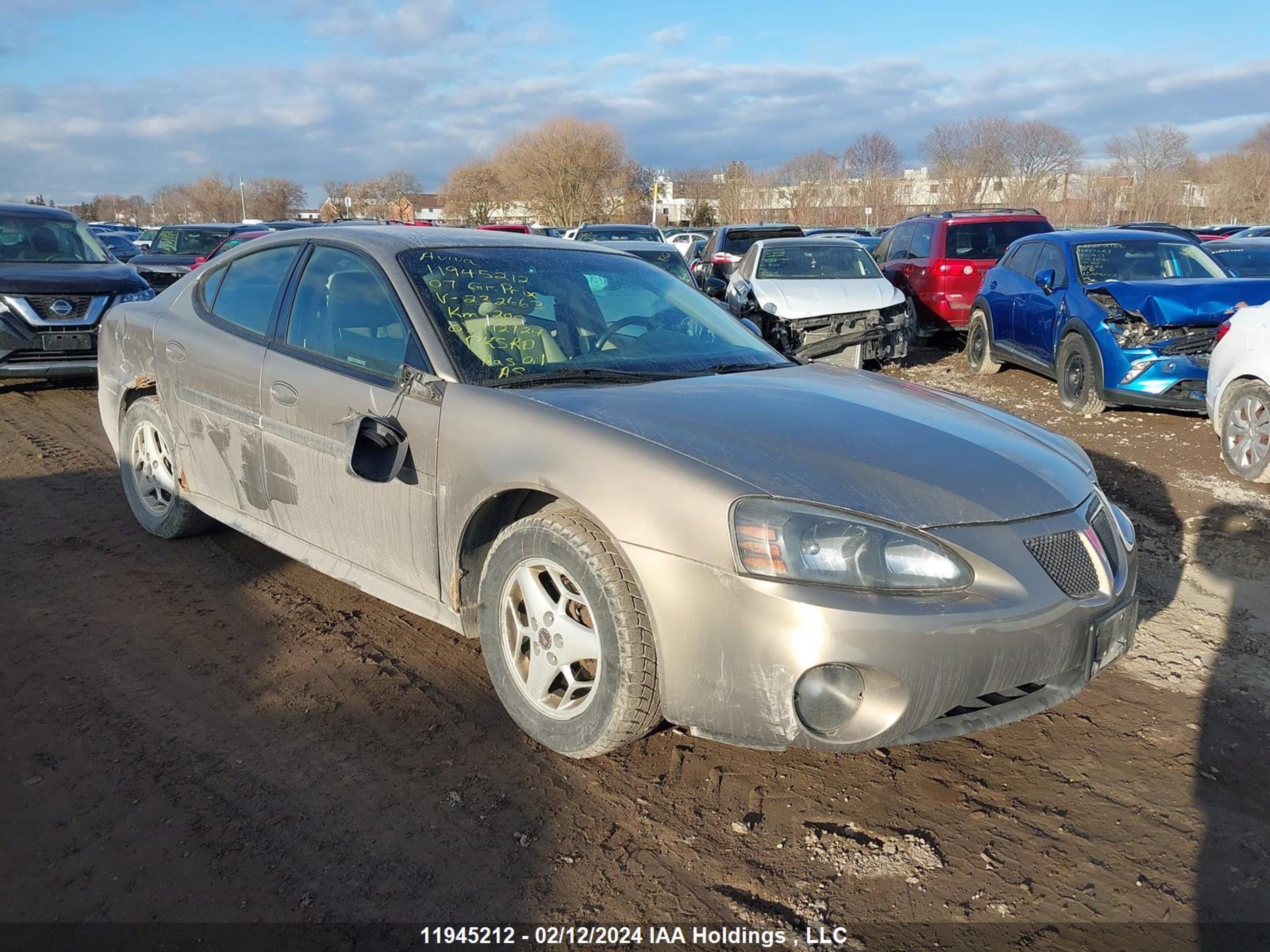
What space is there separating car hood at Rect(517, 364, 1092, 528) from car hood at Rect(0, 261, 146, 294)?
808cm

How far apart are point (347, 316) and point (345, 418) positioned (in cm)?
47

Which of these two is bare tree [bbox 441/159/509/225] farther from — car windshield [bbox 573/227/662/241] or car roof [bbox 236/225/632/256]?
car roof [bbox 236/225/632/256]

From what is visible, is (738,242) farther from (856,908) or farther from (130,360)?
(856,908)

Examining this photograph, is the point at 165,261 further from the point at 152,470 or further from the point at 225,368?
the point at 225,368

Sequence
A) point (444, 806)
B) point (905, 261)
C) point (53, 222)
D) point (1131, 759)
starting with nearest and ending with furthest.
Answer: point (444, 806) → point (1131, 759) → point (53, 222) → point (905, 261)

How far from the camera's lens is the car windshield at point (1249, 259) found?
10.5 m

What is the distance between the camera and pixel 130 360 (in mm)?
4910

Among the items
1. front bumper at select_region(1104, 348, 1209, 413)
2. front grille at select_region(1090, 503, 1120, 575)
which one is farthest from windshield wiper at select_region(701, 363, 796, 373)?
front bumper at select_region(1104, 348, 1209, 413)

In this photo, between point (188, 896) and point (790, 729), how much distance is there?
5.22ft

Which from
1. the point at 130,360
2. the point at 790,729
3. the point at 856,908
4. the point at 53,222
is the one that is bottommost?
the point at 856,908

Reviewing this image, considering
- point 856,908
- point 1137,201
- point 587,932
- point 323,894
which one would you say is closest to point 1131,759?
point 856,908

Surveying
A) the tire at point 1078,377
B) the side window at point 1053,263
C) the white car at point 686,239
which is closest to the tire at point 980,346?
the side window at point 1053,263

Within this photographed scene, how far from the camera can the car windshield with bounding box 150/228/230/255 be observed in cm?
1753

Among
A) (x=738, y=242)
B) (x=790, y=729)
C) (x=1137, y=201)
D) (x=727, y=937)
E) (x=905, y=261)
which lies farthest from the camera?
(x=1137, y=201)
